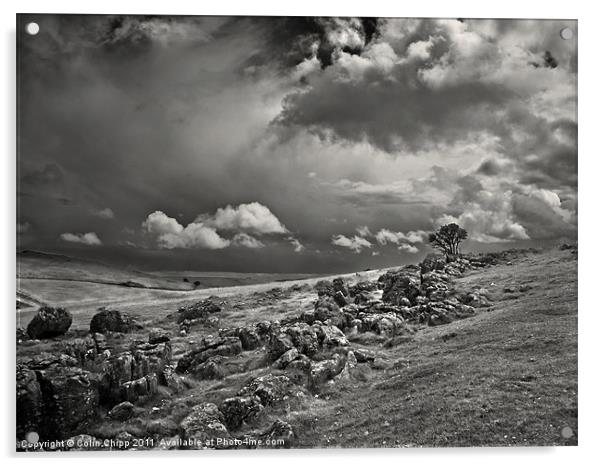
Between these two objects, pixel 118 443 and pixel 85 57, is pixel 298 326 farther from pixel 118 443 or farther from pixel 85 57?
pixel 85 57

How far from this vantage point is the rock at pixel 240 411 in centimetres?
1296

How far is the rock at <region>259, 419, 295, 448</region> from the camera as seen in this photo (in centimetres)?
1283

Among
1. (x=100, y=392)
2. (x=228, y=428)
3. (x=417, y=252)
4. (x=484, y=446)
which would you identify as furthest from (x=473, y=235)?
(x=100, y=392)

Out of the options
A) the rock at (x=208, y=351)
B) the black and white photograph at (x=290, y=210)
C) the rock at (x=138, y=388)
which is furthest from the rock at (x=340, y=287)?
the rock at (x=138, y=388)

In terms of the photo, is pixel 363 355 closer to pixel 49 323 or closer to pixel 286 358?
pixel 286 358

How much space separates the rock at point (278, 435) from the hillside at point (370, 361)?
39 millimetres

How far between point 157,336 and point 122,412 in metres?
2.18

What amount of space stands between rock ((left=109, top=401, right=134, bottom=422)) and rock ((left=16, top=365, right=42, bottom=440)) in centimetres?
187

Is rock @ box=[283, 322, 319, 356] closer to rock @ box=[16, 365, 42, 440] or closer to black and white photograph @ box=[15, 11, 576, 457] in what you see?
black and white photograph @ box=[15, 11, 576, 457]

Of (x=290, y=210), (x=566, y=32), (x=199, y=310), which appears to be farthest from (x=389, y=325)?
(x=566, y=32)

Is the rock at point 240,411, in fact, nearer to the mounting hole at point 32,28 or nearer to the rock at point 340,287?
the rock at point 340,287

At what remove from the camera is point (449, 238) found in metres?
14.7

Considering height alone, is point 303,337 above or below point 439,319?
below

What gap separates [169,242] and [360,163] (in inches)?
235
